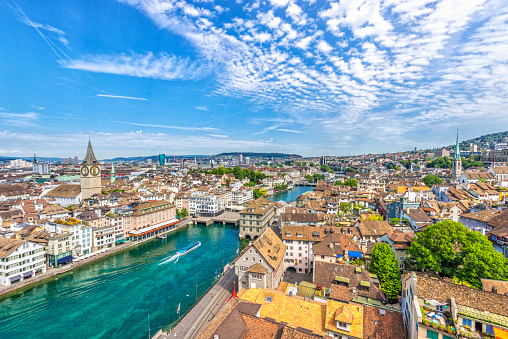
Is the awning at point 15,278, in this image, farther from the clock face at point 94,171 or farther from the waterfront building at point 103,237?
the clock face at point 94,171

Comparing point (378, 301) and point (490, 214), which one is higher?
point (490, 214)

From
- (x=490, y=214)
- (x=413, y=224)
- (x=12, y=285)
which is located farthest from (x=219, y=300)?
(x=490, y=214)

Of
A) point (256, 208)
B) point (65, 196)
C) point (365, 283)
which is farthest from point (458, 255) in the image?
point (65, 196)

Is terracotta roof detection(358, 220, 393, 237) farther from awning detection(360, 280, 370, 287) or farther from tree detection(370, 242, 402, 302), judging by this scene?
awning detection(360, 280, 370, 287)

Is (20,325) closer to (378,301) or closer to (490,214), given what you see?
(378,301)

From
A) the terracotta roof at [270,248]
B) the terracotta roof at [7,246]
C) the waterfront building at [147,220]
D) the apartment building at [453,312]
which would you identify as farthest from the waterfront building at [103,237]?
the apartment building at [453,312]

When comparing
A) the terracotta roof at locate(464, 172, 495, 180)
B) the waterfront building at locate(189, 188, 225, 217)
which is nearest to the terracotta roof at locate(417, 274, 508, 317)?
the waterfront building at locate(189, 188, 225, 217)
